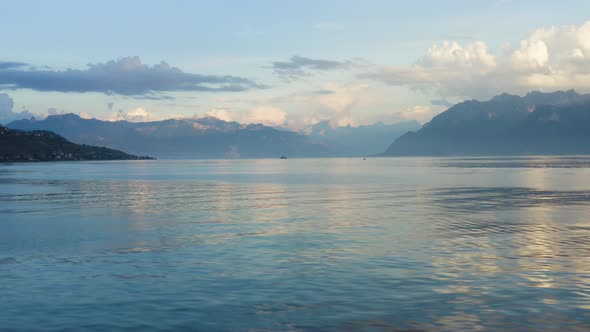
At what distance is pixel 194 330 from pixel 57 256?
1821 cm

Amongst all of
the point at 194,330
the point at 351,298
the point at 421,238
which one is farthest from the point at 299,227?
the point at 194,330

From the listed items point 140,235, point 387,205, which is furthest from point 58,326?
point 387,205

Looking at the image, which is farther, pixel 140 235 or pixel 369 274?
pixel 140 235

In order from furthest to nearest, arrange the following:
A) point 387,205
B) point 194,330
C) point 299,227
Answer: point 387,205 → point 299,227 → point 194,330

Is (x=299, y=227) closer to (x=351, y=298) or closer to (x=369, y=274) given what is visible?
(x=369, y=274)

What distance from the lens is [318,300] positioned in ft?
77.6

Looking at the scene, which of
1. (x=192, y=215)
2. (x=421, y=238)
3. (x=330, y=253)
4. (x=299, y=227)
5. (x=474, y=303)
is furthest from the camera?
→ (x=192, y=215)

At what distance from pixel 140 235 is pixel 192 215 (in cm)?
1395

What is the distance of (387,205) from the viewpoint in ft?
218

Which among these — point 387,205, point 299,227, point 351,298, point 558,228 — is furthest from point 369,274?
point 387,205

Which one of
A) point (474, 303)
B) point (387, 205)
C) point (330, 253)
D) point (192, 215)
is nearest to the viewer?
point (474, 303)

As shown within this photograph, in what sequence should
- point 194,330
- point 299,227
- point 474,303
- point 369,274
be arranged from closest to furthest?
point 194,330, point 474,303, point 369,274, point 299,227

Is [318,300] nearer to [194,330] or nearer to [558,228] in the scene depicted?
[194,330]

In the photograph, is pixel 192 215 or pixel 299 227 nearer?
pixel 299 227
